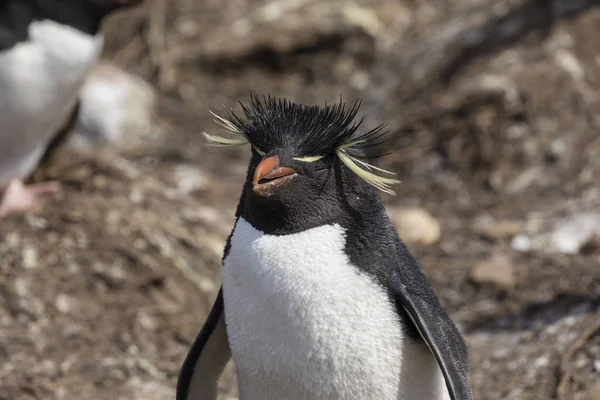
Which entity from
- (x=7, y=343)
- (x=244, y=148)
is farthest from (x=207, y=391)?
(x=244, y=148)

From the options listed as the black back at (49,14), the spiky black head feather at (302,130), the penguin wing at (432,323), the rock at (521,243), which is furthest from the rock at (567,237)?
the spiky black head feather at (302,130)

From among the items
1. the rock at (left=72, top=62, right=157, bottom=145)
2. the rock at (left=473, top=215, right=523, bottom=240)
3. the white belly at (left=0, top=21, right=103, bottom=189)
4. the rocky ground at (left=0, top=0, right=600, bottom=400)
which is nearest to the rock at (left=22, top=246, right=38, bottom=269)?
the rocky ground at (left=0, top=0, right=600, bottom=400)

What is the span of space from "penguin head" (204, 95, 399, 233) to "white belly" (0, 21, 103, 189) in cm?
243

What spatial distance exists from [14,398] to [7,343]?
453 mm

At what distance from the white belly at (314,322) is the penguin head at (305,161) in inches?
2.7

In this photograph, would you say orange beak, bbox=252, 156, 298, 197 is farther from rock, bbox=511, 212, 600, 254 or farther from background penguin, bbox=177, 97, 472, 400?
rock, bbox=511, 212, 600, 254

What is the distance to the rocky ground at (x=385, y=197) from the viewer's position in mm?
3898

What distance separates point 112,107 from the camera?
664cm

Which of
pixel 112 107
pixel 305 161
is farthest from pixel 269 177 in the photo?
pixel 112 107

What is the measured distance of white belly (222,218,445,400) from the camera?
2475mm

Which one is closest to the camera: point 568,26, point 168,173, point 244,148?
point 168,173

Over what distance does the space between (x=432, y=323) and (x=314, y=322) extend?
0.33 meters

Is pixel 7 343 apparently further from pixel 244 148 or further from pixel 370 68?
pixel 370 68

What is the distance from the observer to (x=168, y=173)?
5762 mm
